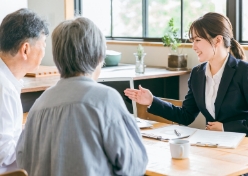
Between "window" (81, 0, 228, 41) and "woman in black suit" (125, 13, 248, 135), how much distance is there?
1438 millimetres

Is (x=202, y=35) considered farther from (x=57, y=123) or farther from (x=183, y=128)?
(x=57, y=123)

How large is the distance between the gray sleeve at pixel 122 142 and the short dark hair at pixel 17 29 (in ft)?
2.46

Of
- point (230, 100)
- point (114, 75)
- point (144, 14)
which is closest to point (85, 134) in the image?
point (230, 100)

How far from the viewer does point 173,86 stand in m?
4.19

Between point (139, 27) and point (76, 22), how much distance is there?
336 centimetres

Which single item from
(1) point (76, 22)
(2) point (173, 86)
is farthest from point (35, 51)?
(2) point (173, 86)

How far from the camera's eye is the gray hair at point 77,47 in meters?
1.56

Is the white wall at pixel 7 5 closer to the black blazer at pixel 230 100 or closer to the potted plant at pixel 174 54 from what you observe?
the potted plant at pixel 174 54

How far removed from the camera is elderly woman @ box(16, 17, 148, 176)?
4.91ft

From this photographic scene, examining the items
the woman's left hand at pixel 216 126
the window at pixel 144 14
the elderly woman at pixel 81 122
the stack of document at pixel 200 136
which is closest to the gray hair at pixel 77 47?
the elderly woman at pixel 81 122

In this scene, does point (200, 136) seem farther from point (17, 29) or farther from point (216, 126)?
point (17, 29)

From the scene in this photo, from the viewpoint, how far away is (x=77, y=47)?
1.55 metres

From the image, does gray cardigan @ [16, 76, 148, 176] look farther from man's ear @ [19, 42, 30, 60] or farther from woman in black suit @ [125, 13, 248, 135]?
woman in black suit @ [125, 13, 248, 135]

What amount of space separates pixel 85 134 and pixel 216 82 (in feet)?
4.65
